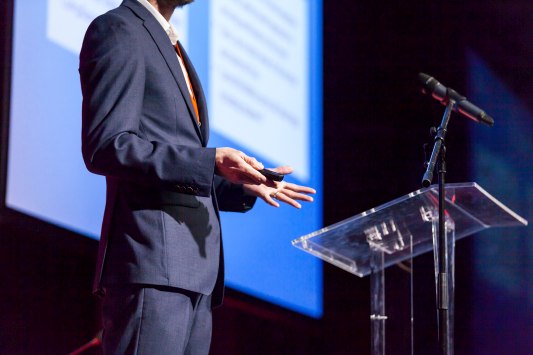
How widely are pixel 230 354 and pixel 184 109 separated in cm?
186

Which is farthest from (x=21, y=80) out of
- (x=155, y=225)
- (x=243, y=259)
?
(x=243, y=259)

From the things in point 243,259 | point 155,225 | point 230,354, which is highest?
point 155,225

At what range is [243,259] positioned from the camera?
10.6ft

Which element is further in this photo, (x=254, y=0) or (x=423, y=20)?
(x=423, y=20)

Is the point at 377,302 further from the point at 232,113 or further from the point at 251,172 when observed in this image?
the point at 232,113

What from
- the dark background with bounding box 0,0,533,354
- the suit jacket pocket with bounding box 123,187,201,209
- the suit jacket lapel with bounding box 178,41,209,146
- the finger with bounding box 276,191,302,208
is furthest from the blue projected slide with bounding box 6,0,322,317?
the finger with bounding box 276,191,302,208

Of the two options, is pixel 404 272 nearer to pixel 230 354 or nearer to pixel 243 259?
pixel 243 259

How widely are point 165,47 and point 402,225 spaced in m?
0.95

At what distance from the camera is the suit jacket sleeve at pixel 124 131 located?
1555 millimetres

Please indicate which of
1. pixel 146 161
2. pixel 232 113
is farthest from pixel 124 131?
pixel 232 113

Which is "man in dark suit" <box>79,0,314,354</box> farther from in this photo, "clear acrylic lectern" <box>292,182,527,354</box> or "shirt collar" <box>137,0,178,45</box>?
"clear acrylic lectern" <box>292,182,527,354</box>

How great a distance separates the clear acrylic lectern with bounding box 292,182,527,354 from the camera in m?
2.16

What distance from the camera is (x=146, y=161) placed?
5.08ft

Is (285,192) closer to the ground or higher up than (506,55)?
closer to the ground
